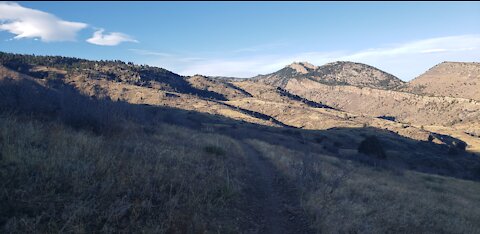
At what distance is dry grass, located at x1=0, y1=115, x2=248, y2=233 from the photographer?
576 cm

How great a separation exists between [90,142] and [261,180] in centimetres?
683

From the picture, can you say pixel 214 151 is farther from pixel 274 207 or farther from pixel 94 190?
pixel 94 190

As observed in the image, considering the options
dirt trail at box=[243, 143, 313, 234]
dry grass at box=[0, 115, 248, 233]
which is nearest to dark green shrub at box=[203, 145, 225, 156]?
dirt trail at box=[243, 143, 313, 234]

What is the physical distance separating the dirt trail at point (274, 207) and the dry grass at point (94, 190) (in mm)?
771

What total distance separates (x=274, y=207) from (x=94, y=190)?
535cm

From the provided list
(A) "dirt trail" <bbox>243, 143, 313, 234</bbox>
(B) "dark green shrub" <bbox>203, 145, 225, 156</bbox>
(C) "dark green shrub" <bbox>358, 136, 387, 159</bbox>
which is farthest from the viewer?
(C) "dark green shrub" <bbox>358, 136, 387, 159</bbox>

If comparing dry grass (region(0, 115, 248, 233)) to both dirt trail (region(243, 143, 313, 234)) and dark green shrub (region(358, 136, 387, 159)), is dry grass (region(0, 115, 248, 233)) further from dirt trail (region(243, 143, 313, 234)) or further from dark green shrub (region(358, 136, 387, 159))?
dark green shrub (region(358, 136, 387, 159))

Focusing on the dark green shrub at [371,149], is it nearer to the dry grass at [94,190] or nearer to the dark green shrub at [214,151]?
the dark green shrub at [214,151]

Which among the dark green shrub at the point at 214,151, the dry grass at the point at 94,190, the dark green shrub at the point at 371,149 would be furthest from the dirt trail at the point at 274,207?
the dark green shrub at the point at 371,149

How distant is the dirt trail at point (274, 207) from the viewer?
28.6 feet

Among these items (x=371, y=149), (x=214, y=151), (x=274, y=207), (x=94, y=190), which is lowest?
(x=371, y=149)

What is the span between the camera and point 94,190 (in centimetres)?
673

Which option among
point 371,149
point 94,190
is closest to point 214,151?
point 94,190

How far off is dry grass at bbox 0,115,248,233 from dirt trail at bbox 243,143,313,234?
2.53ft
